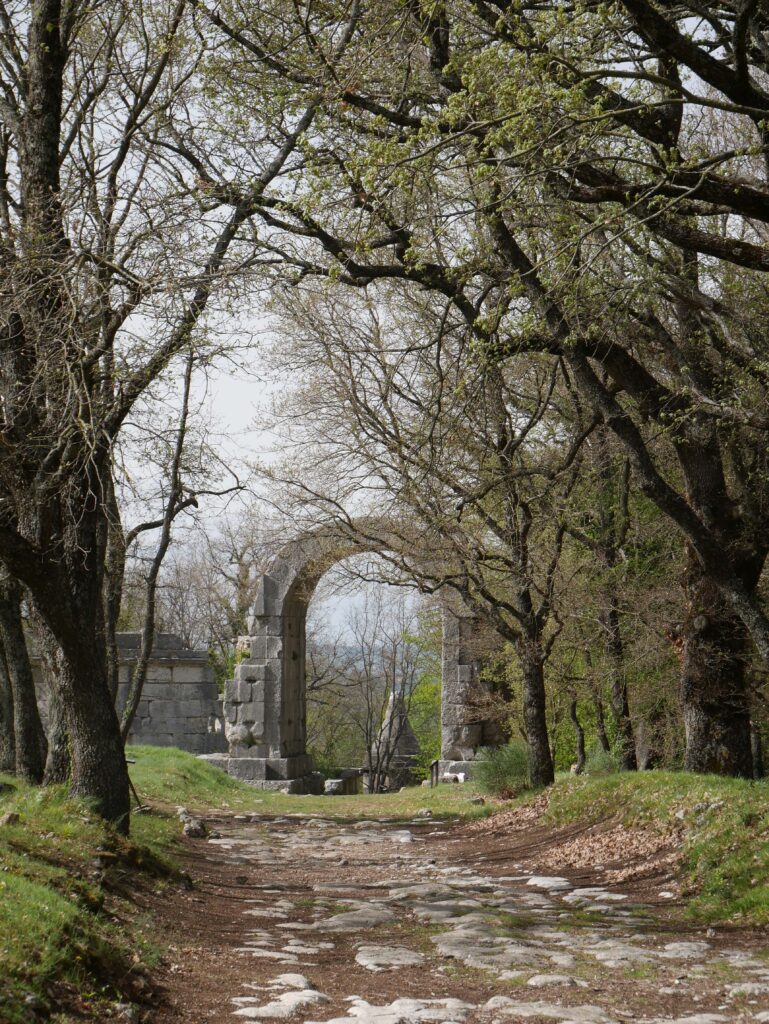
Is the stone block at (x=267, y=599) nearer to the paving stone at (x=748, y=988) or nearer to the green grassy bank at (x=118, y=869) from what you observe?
the green grassy bank at (x=118, y=869)

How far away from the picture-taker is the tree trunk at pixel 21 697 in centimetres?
1202

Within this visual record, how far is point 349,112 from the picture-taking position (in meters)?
9.54

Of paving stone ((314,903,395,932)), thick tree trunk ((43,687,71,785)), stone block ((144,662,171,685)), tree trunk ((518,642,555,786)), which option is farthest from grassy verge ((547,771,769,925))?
stone block ((144,662,171,685))

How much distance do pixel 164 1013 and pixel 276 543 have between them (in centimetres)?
1400

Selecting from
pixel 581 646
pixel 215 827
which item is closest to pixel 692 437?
pixel 581 646

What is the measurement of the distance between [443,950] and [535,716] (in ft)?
28.3

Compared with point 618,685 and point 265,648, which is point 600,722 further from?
point 265,648

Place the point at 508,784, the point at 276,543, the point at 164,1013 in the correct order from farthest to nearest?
the point at 276,543 → the point at 508,784 → the point at 164,1013

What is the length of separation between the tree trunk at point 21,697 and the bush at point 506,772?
7222 mm

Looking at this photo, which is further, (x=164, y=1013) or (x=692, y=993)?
(x=692, y=993)

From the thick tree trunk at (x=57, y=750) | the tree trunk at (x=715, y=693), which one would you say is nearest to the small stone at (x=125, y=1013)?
the thick tree trunk at (x=57, y=750)

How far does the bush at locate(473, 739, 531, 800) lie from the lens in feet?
53.4

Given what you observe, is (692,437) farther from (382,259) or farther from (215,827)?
(215,827)

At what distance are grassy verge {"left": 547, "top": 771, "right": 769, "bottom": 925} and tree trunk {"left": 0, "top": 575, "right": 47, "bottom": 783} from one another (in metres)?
6.09
